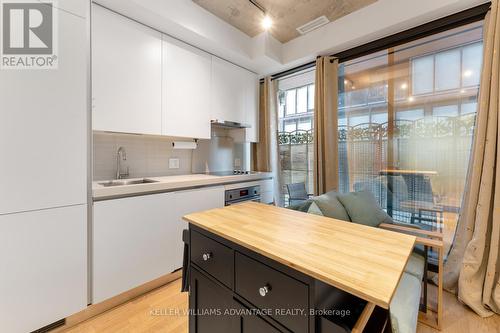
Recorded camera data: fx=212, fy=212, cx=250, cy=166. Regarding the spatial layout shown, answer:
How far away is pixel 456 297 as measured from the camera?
1877 mm

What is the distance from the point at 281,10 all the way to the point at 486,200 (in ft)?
8.34

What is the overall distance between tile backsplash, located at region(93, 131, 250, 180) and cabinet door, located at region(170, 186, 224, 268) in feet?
2.01

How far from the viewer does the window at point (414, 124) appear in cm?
197

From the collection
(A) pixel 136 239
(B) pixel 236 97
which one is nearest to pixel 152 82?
(B) pixel 236 97

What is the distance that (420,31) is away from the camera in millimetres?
2084

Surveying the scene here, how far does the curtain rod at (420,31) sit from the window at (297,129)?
0.60 metres

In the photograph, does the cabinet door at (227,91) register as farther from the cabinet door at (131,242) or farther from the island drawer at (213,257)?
the island drawer at (213,257)

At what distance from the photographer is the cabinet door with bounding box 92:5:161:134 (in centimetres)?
173

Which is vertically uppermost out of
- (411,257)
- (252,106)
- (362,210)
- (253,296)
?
(252,106)

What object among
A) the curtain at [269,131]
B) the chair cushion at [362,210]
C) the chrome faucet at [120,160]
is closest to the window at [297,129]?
the curtain at [269,131]

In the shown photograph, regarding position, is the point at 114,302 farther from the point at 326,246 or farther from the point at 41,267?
the point at 326,246

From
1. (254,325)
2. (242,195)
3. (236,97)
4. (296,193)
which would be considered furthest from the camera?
(236,97)

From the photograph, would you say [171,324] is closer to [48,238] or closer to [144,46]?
[48,238]

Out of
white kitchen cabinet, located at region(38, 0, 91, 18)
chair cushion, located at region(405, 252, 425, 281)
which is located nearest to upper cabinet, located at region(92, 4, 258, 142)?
white kitchen cabinet, located at region(38, 0, 91, 18)
